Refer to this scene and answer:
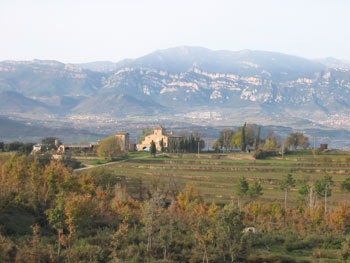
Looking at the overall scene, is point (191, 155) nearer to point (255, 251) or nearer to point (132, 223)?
point (132, 223)

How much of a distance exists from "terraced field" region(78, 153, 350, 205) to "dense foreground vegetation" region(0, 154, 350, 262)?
306mm

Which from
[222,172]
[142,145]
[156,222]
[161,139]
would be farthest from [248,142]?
[156,222]

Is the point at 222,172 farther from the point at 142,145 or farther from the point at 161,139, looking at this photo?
the point at 142,145

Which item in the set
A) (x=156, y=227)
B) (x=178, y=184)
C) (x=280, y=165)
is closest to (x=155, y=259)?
(x=156, y=227)

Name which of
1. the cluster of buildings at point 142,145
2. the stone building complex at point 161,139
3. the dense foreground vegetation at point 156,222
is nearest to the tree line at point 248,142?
the stone building complex at point 161,139

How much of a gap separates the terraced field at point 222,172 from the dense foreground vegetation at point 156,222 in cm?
31

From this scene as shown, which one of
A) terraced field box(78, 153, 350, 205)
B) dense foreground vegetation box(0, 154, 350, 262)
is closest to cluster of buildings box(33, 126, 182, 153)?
terraced field box(78, 153, 350, 205)

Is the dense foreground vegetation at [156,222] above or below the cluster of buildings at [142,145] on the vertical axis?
above

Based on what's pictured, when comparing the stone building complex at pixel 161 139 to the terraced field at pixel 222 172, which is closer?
the terraced field at pixel 222 172

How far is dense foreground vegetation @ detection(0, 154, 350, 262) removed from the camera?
24875 mm

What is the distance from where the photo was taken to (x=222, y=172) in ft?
195

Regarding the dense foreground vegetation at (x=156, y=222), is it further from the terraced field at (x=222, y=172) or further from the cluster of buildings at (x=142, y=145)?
the cluster of buildings at (x=142, y=145)

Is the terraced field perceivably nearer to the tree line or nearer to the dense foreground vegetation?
the dense foreground vegetation

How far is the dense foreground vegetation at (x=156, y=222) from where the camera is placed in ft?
81.6
